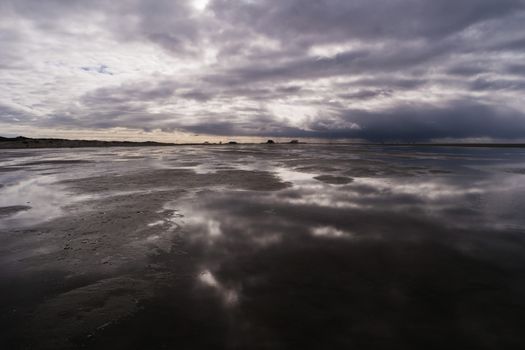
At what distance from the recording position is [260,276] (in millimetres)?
5750

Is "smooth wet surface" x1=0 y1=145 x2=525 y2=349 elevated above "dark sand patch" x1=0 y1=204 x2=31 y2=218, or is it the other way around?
"dark sand patch" x1=0 y1=204 x2=31 y2=218

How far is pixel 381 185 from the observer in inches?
680

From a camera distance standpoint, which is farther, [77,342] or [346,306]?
[346,306]

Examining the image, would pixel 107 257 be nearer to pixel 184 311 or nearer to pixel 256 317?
pixel 184 311

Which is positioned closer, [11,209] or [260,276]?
[260,276]

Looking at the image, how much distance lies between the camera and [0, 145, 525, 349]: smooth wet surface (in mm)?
4066

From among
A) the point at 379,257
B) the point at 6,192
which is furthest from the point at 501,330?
the point at 6,192

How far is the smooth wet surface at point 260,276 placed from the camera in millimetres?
Answer: 4066

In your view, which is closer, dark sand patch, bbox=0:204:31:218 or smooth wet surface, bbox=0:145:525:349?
smooth wet surface, bbox=0:145:525:349

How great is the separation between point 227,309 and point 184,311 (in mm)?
662

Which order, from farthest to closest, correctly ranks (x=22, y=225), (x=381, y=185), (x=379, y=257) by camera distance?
(x=381, y=185)
(x=22, y=225)
(x=379, y=257)

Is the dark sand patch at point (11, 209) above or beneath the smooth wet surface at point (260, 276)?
above

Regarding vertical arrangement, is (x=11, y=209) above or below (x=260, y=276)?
above

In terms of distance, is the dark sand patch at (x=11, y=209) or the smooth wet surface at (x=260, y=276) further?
the dark sand patch at (x=11, y=209)
